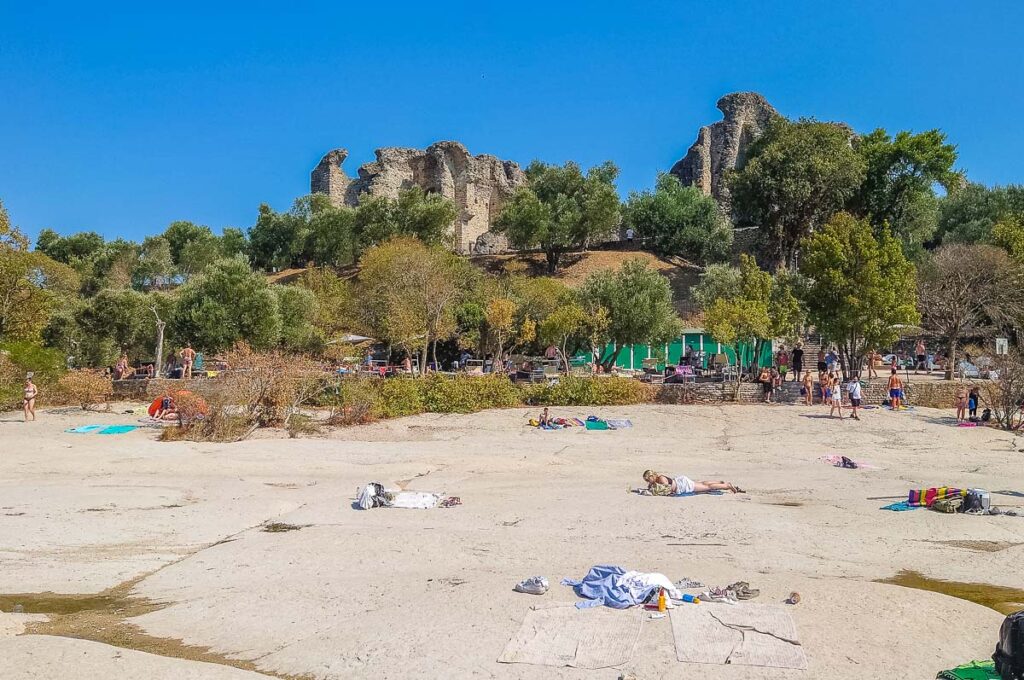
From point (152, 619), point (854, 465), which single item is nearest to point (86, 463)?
point (152, 619)

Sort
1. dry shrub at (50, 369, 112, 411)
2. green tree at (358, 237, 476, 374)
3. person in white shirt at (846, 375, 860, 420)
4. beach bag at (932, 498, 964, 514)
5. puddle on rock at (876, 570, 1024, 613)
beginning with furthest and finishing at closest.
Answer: green tree at (358, 237, 476, 374) < dry shrub at (50, 369, 112, 411) < person in white shirt at (846, 375, 860, 420) < beach bag at (932, 498, 964, 514) < puddle on rock at (876, 570, 1024, 613)

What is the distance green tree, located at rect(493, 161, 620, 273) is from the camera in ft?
187

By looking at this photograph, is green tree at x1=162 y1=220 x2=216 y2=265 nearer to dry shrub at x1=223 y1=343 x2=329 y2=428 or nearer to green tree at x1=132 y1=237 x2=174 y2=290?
green tree at x1=132 y1=237 x2=174 y2=290

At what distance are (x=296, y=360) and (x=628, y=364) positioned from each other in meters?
22.4

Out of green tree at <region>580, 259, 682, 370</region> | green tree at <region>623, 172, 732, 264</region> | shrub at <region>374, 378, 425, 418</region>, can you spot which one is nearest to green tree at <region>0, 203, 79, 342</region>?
shrub at <region>374, 378, 425, 418</region>

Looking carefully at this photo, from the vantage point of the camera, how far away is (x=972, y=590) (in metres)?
8.88

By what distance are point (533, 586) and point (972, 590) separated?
4.85m

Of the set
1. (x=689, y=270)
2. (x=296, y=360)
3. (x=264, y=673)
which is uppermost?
(x=689, y=270)

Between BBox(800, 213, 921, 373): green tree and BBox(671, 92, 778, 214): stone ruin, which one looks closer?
BBox(800, 213, 921, 373): green tree

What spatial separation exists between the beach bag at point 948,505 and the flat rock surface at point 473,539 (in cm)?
33

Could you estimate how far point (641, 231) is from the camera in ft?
199

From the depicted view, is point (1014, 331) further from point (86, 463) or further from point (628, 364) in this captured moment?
point (86, 463)

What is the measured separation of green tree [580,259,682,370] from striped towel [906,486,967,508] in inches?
830

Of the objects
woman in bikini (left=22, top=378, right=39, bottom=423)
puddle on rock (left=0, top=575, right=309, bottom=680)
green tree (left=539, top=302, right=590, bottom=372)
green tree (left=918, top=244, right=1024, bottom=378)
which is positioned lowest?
puddle on rock (left=0, top=575, right=309, bottom=680)
